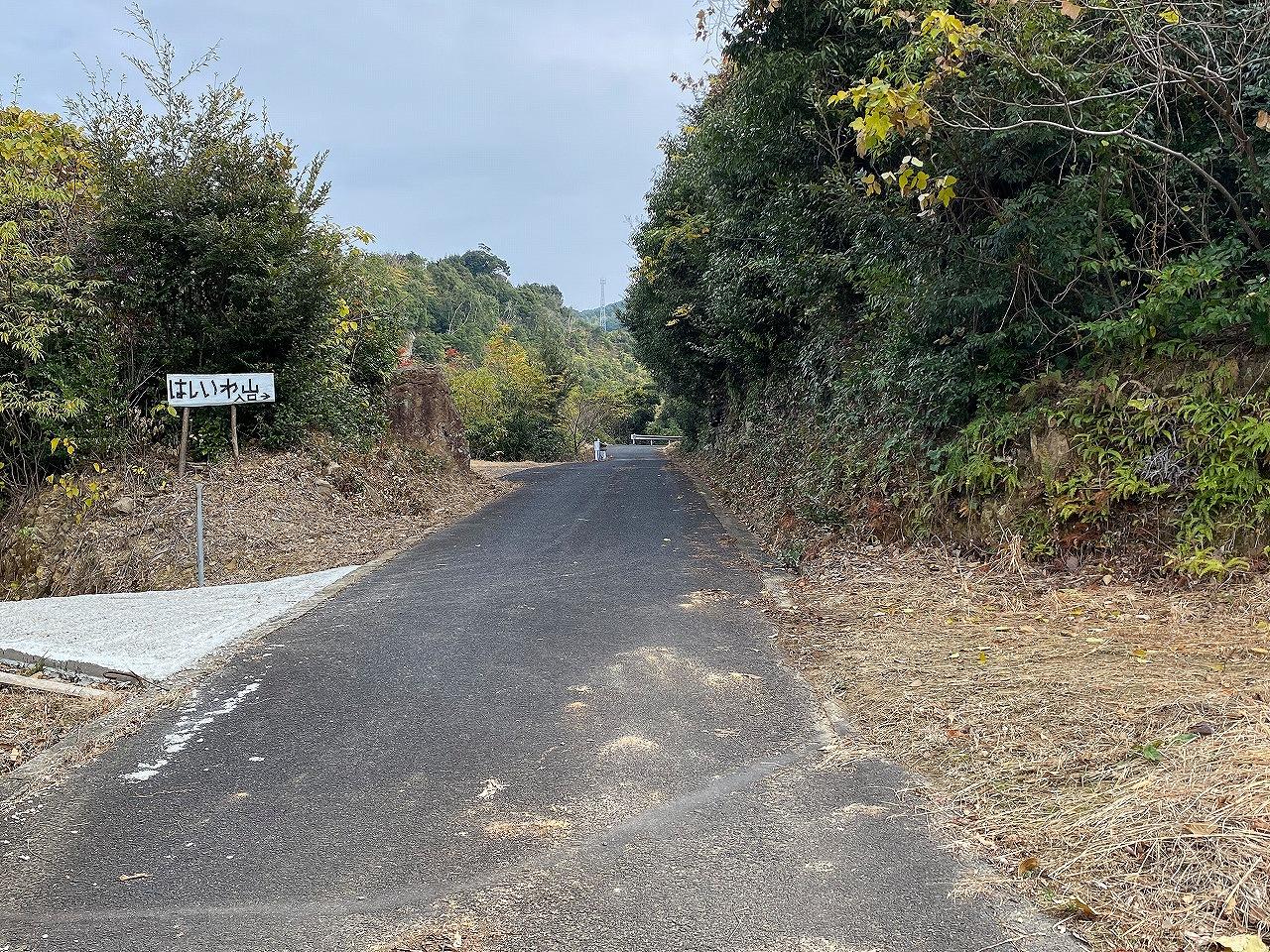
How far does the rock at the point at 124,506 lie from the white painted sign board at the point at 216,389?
2.44 m

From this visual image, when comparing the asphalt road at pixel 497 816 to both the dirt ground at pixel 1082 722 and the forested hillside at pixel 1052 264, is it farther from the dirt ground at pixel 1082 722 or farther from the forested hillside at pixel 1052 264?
the forested hillside at pixel 1052 264

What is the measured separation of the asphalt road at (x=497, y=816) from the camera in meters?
2.77

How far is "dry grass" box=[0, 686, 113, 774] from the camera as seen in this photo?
434 centimetres

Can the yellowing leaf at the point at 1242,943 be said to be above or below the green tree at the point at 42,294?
below

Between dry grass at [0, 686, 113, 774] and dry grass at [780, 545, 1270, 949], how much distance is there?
4.23 m

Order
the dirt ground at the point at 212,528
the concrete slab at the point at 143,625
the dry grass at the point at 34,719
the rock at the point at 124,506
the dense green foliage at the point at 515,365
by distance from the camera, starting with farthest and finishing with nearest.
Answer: the dense green foliage at the point at 515,365
the rock at the point at 124,506
the dirt ground at the point at 212,528
the concrete slab at the point at 143,625
the dry grass at the point at 34,719

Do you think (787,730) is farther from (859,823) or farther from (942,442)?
(942,442)

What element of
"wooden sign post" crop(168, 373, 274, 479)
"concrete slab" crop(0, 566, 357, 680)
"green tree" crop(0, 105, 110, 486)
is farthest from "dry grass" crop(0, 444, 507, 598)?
"wooden sign post" crop(168, 373, 274, 479)

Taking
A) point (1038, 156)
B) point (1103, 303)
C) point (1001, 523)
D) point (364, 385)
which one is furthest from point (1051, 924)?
point (364, 385)

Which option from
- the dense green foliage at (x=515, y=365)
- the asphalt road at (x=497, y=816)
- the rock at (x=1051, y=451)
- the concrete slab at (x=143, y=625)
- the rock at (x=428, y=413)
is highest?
the dense green foliage at (x=515, y=365)

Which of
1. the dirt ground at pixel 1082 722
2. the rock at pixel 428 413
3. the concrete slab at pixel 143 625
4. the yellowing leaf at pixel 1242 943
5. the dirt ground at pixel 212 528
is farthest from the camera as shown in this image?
the rock at pixel 428 413

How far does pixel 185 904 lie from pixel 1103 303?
7.10m

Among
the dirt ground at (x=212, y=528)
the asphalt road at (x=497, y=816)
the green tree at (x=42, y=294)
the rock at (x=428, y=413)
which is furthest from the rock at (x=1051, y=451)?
the rock at (x=428, y=413)

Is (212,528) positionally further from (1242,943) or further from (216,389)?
(1242,943)
